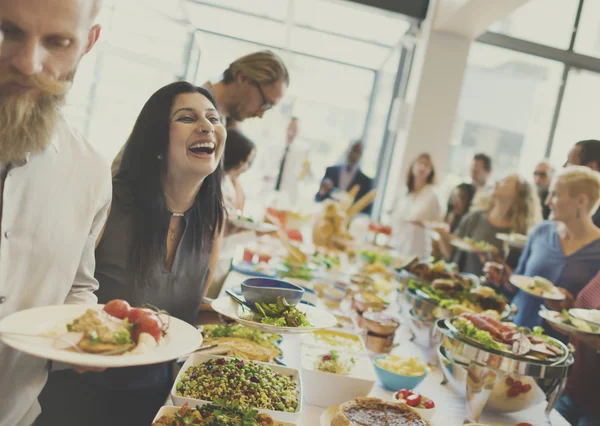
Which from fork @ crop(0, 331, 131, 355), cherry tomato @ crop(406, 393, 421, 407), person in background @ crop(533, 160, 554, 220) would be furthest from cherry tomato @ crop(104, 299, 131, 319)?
person in background @ crop(533, 160, 554, 220)

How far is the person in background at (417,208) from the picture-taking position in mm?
5207

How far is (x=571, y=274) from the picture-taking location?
2867 millimetres

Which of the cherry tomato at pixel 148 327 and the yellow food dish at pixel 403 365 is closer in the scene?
the cherry tomato at pixel 148 327

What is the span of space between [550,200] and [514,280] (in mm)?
633

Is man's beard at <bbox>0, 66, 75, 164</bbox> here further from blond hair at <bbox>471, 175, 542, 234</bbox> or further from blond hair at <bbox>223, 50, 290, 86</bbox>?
blond hair at <bbox>471, 175, 542, 234</bbox>

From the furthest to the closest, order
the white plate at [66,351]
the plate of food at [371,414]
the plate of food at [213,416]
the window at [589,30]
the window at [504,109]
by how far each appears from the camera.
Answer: the window at [504,109] → the window at [589,30] → the plate of food at [371,414] → the plate of food at [213,416] → the white plate at [66,351]

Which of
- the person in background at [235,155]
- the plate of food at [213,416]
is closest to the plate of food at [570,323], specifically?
the plate of food at [213,416]

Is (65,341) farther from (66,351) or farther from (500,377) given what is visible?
(500,377)

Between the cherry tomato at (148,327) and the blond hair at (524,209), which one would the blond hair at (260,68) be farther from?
the blond hair at (524,209)

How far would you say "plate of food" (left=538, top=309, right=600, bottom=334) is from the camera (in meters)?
1.91

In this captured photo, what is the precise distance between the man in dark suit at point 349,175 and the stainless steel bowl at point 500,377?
4.66 meters

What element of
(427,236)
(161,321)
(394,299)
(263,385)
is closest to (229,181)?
(394,299)

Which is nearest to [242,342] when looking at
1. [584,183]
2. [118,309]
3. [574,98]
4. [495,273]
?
[118,309]

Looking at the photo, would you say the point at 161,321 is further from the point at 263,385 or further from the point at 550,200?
the point at 550,200
